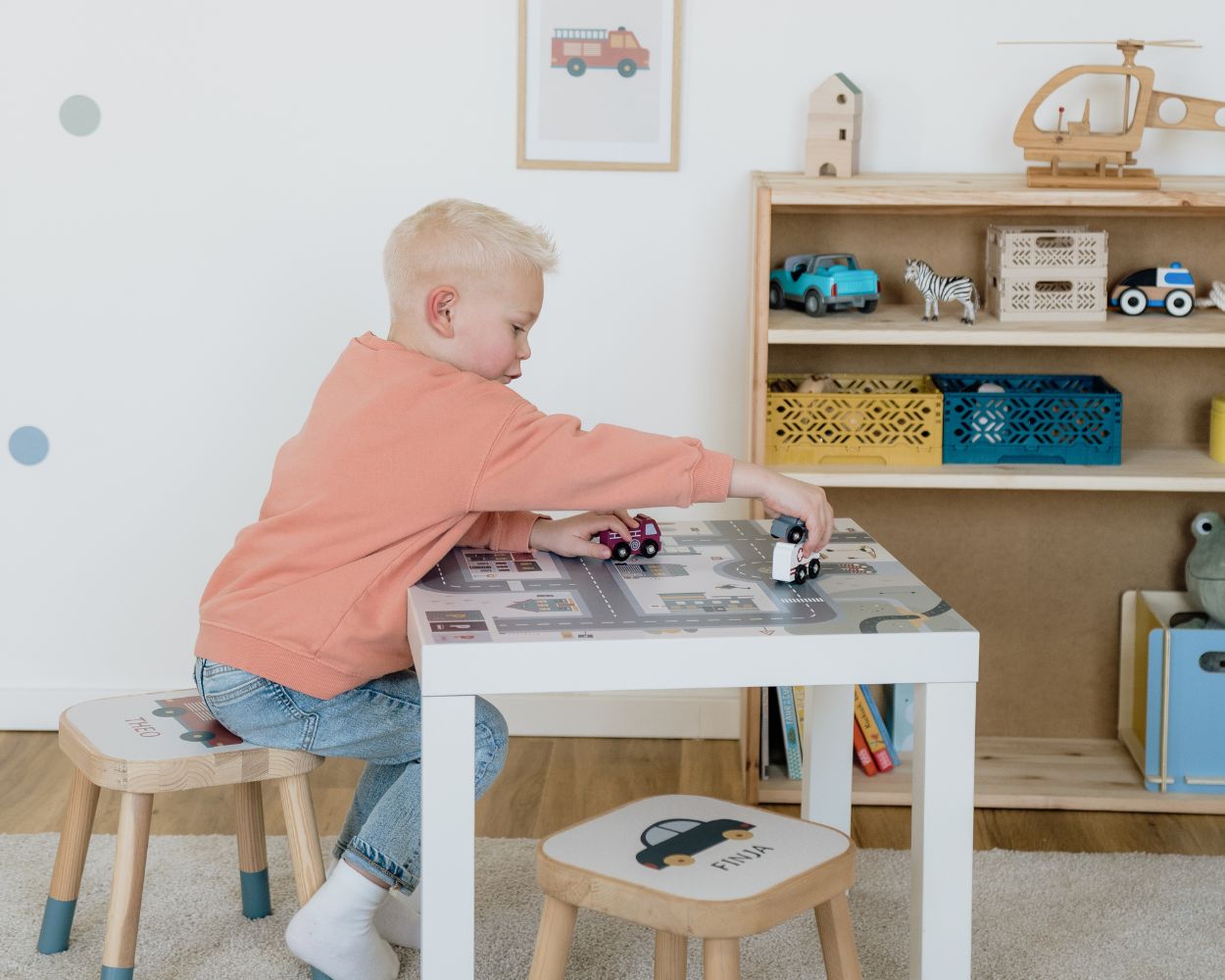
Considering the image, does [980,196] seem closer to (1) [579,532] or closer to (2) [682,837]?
(1) [579,532]

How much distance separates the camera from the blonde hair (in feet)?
5.62

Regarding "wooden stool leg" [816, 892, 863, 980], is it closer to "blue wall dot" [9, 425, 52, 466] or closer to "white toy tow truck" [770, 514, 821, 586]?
"white toy tow truck" [770, 514, 821, 586]

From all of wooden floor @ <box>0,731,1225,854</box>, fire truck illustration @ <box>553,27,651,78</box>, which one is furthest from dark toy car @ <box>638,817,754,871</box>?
fire truck illustration @ <box>553,27,651,78</box>

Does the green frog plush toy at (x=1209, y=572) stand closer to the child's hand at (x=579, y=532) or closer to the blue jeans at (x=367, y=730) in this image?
the child's hand at (x=579, y=532)

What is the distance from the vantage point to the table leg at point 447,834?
138 cm

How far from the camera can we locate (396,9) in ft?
8.55

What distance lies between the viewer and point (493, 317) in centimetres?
172

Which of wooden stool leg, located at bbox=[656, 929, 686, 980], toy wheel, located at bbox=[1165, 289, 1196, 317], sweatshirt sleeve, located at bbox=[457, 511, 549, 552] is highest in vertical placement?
toy wheel, located at bbox=[1165, 289, 1196, 317]

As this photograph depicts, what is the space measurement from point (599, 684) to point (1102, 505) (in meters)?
1.61

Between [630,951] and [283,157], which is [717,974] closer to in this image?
[630,951]

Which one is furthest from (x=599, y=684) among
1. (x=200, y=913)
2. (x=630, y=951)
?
(x=200, y=913)

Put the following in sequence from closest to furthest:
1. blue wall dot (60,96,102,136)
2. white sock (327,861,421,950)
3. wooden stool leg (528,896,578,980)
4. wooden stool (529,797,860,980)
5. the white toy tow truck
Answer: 1. wooden stool (529,797,860,980)
2. wooden stool leg (528,896,578,980)
3. the white toy tow truck
4. white sock (327,861,421,950)
5. blue wall dot (60,96,102,136)

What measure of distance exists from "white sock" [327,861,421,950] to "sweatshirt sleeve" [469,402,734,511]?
599 mm

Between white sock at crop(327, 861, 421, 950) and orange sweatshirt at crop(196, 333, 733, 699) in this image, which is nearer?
orange sweatshirt at crop(196, 333, 733, 699)
